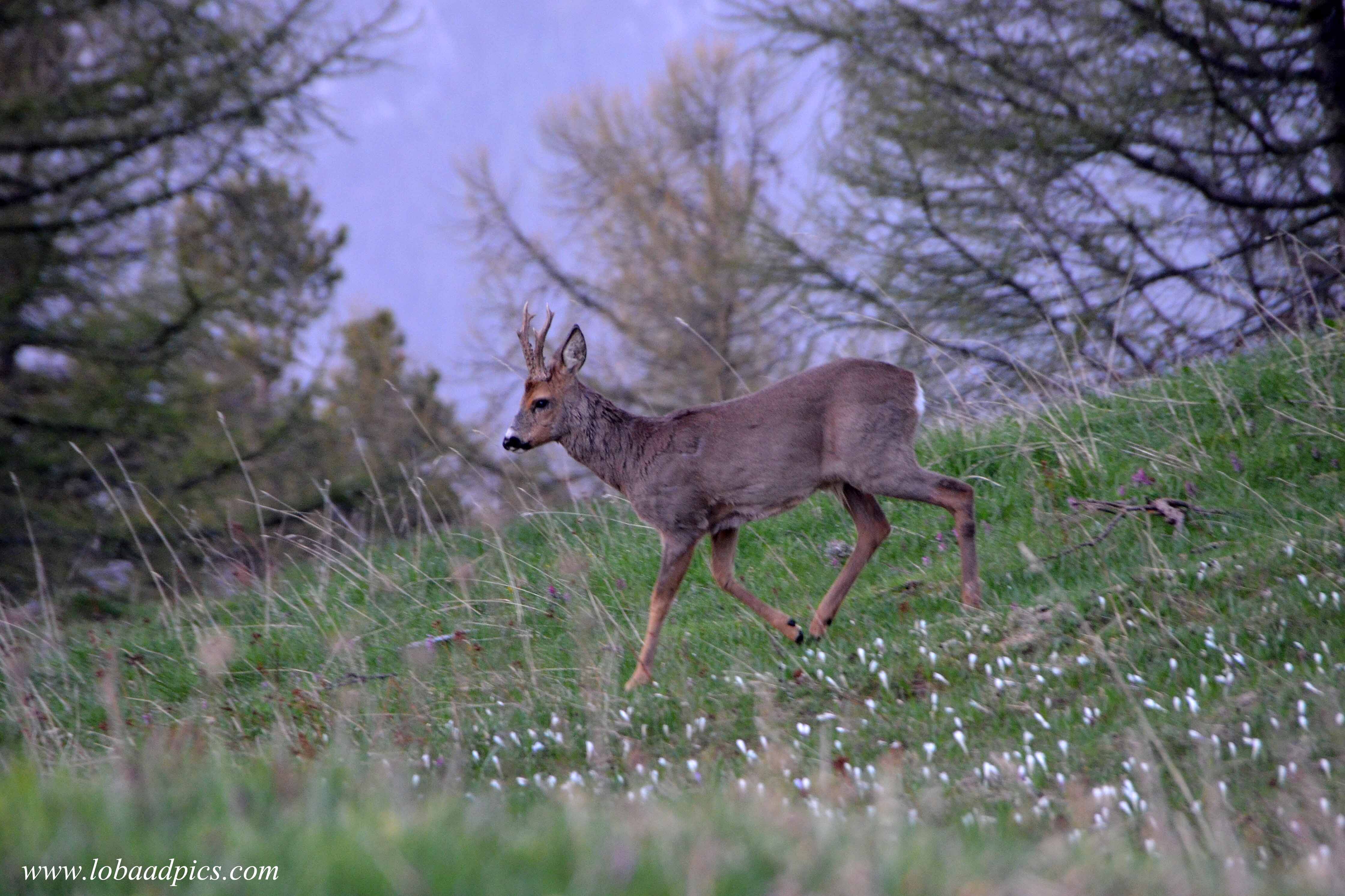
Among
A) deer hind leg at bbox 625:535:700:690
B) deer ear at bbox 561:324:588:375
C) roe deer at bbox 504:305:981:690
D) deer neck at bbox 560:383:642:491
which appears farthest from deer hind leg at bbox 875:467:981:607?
→ deer ear at bbox 561:324:588:375

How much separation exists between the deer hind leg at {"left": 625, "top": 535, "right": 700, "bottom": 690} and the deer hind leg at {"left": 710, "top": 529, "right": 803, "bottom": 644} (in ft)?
0.64

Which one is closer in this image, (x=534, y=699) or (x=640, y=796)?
(x=640, y=796)

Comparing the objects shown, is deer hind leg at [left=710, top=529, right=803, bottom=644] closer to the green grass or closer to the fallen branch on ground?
the green grass

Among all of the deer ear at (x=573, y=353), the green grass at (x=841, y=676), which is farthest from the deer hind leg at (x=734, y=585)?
the deer ear at (x=573, y=353)

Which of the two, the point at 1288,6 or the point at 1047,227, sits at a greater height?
the point at 1288,6

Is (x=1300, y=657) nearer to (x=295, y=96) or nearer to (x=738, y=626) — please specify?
(x=738, y=626)

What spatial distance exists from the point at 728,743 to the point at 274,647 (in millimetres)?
3513

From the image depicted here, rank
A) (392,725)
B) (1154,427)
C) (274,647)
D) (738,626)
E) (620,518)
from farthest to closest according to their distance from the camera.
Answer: (620,518) → (1154,427) → (274,647) → (738,626) → (392,725)

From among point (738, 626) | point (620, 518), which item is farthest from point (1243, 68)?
point (738, 626)

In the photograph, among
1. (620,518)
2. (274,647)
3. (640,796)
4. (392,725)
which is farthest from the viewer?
(620,518)

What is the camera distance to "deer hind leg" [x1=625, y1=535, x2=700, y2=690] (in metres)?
5.76

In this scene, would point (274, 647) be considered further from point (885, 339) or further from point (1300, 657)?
point (885, 339)

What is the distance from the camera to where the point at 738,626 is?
6480mm

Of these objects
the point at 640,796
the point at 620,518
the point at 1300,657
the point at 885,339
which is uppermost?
the point at 885,339
